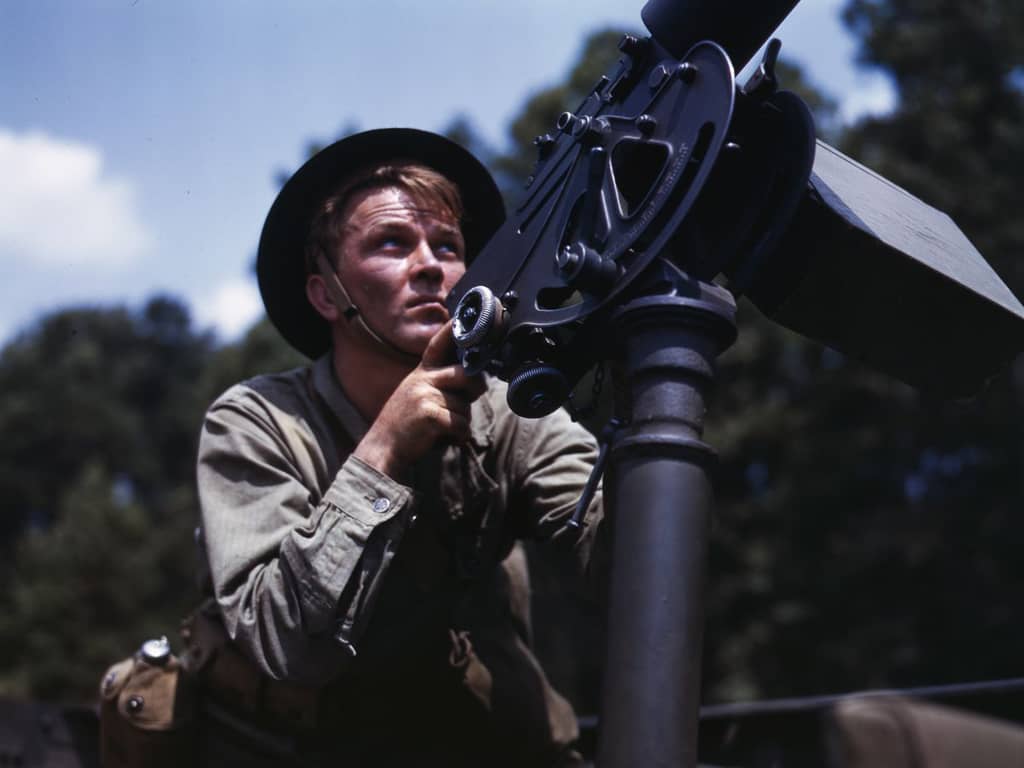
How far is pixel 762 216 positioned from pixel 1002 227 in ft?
58.6

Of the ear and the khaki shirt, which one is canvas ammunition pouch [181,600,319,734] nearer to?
the khaki shirt

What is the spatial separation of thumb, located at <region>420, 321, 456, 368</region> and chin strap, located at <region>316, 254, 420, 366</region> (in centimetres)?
55

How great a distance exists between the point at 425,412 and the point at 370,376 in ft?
2.60

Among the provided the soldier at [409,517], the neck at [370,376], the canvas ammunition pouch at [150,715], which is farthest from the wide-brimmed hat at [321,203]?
the canvas ammunition pouch at [150,715]

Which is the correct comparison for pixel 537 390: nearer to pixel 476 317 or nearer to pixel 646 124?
pixel 476 317

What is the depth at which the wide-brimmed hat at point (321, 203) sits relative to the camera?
12.0ft

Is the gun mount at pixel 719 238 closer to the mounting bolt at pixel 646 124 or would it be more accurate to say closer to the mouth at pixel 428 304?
the mounting bolt at pixel 646 124

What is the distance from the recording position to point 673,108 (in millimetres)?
2340

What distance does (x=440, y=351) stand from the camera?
2705 millimetres

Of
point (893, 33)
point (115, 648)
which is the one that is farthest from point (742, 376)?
point (115, 648)

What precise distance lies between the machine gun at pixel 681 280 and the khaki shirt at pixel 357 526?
52cm

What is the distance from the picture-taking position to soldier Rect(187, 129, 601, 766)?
10.1 ft

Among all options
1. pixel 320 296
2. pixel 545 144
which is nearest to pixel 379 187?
pixel 320 296

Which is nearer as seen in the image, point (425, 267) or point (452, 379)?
point (452, 379)
